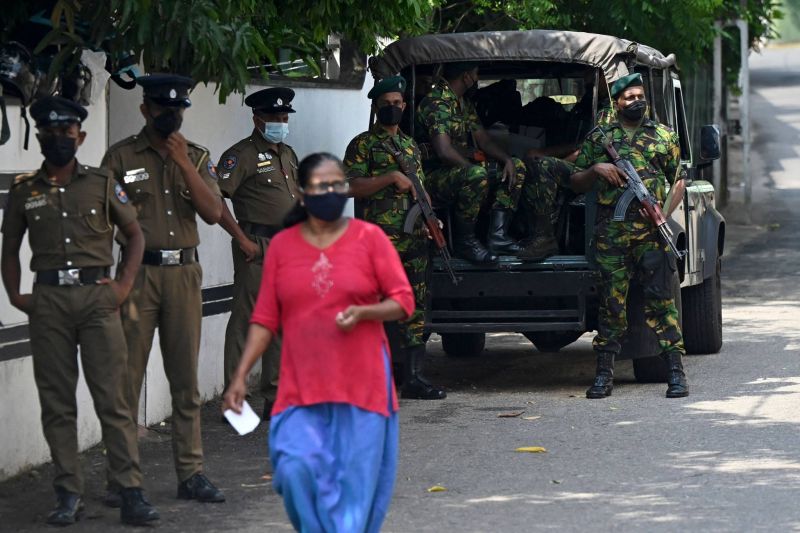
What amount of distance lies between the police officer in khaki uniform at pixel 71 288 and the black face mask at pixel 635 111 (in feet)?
12.9

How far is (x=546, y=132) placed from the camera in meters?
11.2

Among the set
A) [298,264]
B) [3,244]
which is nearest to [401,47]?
[3,244]

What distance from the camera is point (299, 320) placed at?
5.43 meters

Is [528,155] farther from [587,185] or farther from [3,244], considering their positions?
[3,244]

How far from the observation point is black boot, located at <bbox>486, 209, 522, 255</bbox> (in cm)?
1041

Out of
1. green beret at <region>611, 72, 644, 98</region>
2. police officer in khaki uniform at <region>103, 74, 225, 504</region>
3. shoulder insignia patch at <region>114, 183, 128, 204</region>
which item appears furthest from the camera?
green beret at <region>611, 72, 644, 98</region>

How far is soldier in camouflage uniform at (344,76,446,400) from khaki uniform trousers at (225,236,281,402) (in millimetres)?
999

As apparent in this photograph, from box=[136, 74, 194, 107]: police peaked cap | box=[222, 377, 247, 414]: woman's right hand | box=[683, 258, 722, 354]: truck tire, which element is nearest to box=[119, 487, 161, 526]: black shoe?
box=[222, 377, 247, 414]: woman's right hand

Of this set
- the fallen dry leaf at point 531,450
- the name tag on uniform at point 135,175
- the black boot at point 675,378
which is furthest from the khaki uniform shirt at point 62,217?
the black boot at point 675,378

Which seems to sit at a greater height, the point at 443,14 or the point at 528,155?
the point at 443,14

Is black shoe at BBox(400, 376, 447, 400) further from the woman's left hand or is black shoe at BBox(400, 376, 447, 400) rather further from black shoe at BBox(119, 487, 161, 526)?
the woman's left hand

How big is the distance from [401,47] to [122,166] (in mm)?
3571

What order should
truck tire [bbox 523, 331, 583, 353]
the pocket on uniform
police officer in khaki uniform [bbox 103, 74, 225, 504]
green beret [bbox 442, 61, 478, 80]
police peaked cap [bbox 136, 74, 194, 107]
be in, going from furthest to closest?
truck tire [bbox 523, 331, 583, 353] → green beret [bbox 442, 61, 478, 80] → the pocket on uniform → police officer in khaki uniform [bbox 103, 74, 225, 504] → police peaked cap [bbox 136, 74, 194, 107]

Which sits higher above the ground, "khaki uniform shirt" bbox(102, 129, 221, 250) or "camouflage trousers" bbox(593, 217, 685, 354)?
"khaki uniform shirt" bbox(102, 129, 221, 250)
